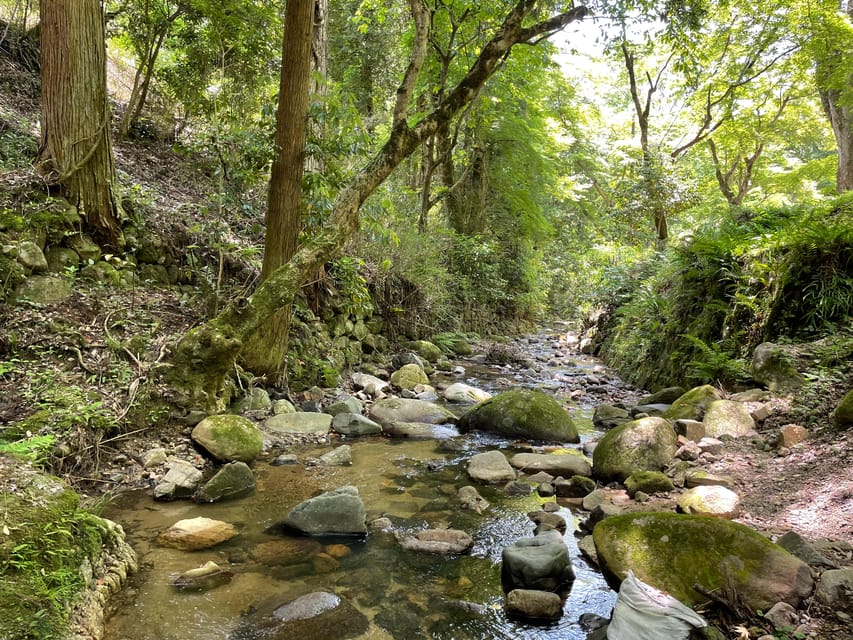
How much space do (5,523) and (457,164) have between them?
16.0 metres

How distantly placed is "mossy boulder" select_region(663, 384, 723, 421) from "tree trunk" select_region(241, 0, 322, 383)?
469 centimetres

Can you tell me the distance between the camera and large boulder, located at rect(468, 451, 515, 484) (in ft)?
15.9

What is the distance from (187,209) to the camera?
714 centimetres

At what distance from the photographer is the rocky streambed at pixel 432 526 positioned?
2.69 metres

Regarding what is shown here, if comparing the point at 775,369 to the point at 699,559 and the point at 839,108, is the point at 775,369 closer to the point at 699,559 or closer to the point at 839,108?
the point at 699,559

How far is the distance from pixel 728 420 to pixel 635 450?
44.4 inches

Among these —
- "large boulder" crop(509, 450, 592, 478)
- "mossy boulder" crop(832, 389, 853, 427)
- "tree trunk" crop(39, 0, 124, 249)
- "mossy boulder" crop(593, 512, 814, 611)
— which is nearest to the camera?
"mossy boulder" crop(593, 512, 814, 611)

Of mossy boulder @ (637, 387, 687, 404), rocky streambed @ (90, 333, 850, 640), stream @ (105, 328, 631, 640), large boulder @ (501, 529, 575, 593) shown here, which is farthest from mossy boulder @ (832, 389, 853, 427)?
mossy boulder @ (637, 387, 687, 404)

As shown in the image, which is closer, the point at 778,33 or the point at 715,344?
the point at 715,344

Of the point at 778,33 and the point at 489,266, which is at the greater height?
the point at 778,33

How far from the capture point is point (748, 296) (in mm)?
6402

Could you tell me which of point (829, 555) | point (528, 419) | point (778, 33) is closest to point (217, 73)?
point (528, 419)

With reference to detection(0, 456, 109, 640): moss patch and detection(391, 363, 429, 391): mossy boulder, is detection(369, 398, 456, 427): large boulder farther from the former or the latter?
detection(0, 456, 109, 640): moss patch

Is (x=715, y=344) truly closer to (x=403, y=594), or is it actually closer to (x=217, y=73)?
(x=403, y=594)
